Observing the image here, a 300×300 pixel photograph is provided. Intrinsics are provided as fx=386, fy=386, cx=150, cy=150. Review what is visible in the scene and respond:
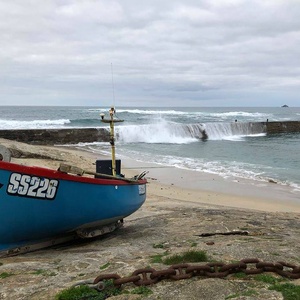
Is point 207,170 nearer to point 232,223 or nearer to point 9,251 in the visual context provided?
point 232,223

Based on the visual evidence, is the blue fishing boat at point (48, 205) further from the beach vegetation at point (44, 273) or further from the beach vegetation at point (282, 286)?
the beach vegetation at point (282, 286)

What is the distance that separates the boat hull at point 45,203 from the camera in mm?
5512

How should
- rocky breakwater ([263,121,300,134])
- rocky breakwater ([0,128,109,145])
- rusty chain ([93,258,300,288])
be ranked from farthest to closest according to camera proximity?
1. rocky breakwater ([263,121,300,134])
2. rocky breakwater ([0,128,109,145])
3. rusty chain ([93,258,300,288])

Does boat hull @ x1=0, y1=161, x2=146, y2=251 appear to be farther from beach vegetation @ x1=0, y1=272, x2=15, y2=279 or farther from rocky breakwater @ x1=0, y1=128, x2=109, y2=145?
rocky breakwater @ x1=0, y1=128, x2=109, y2=145

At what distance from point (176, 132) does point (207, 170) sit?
2150cm

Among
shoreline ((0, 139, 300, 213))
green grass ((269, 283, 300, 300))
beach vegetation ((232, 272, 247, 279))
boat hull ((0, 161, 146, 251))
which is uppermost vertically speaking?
boat hull ((0, 161, 146, 251))

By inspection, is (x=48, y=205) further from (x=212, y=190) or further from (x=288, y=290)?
(x=212, y=190)

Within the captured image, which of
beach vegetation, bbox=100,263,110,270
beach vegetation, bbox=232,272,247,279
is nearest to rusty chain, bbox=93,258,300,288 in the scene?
beach vegetation, bbox=232,272,247,279

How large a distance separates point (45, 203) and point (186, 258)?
7.46 feet

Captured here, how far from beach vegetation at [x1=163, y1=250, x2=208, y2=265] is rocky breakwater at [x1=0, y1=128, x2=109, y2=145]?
2726cm

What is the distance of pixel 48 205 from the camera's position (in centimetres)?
577

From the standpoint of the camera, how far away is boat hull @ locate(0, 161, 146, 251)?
18.1 feet

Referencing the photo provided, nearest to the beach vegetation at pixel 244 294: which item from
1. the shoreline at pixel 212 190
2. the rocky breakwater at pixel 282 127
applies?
the shoreline at pixel 212 190

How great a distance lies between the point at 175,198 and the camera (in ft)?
41.7
